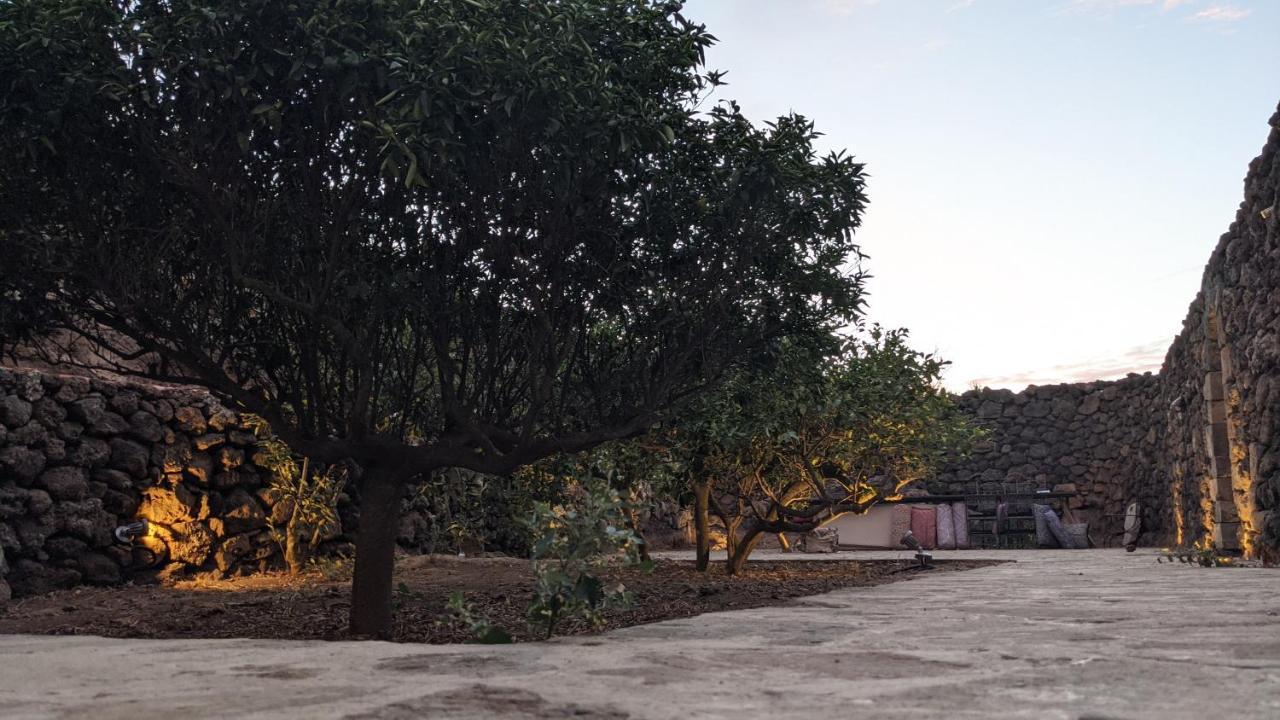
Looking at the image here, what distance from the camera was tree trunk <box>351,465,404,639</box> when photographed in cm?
555

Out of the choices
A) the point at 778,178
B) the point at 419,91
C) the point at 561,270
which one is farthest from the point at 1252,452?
the point at 419,91

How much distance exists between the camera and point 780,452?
33.1 ft

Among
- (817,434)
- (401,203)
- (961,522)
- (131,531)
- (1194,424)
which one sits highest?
(401,203)

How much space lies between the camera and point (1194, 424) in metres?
14.3

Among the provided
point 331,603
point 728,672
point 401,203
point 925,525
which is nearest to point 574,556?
point 728,672

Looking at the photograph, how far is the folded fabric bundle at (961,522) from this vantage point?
70.7ft

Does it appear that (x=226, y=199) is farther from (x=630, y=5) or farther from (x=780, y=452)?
(x=780, y=452)

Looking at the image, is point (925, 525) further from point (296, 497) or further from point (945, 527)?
point (296, 497)

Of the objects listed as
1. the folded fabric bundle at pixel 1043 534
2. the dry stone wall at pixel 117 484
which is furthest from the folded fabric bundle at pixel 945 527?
the dry stone wall at pixel 117 484

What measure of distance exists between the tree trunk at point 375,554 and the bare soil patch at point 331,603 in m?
0.19

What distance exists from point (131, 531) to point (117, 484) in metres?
0.48

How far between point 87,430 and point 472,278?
5413mm

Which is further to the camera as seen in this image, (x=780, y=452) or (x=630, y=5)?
(x=780, y=452)

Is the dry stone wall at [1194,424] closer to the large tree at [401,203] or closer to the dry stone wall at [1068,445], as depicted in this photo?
the dry stone wall at [1068,445]
